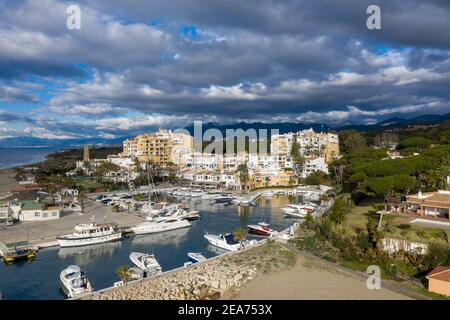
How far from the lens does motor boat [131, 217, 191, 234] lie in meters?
31.4

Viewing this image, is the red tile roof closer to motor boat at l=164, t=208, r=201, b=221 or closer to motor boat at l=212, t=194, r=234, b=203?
motor boat at l=164, t=208, r=201, b=221

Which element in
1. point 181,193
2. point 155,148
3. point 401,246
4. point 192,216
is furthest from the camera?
point 155,148

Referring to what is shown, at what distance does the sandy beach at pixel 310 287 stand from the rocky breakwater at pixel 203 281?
811 mm

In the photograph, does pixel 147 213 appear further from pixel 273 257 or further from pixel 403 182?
pixel 403 182

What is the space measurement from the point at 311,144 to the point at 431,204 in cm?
5753

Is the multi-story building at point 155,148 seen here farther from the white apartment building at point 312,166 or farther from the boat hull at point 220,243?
the boat hull at point 220,243

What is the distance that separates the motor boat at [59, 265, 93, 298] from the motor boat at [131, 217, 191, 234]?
11.4 metres

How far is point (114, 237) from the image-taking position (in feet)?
95.2

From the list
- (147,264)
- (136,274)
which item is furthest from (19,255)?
(136,274)

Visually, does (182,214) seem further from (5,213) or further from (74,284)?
(74,284)

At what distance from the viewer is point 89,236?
91.6 ft
